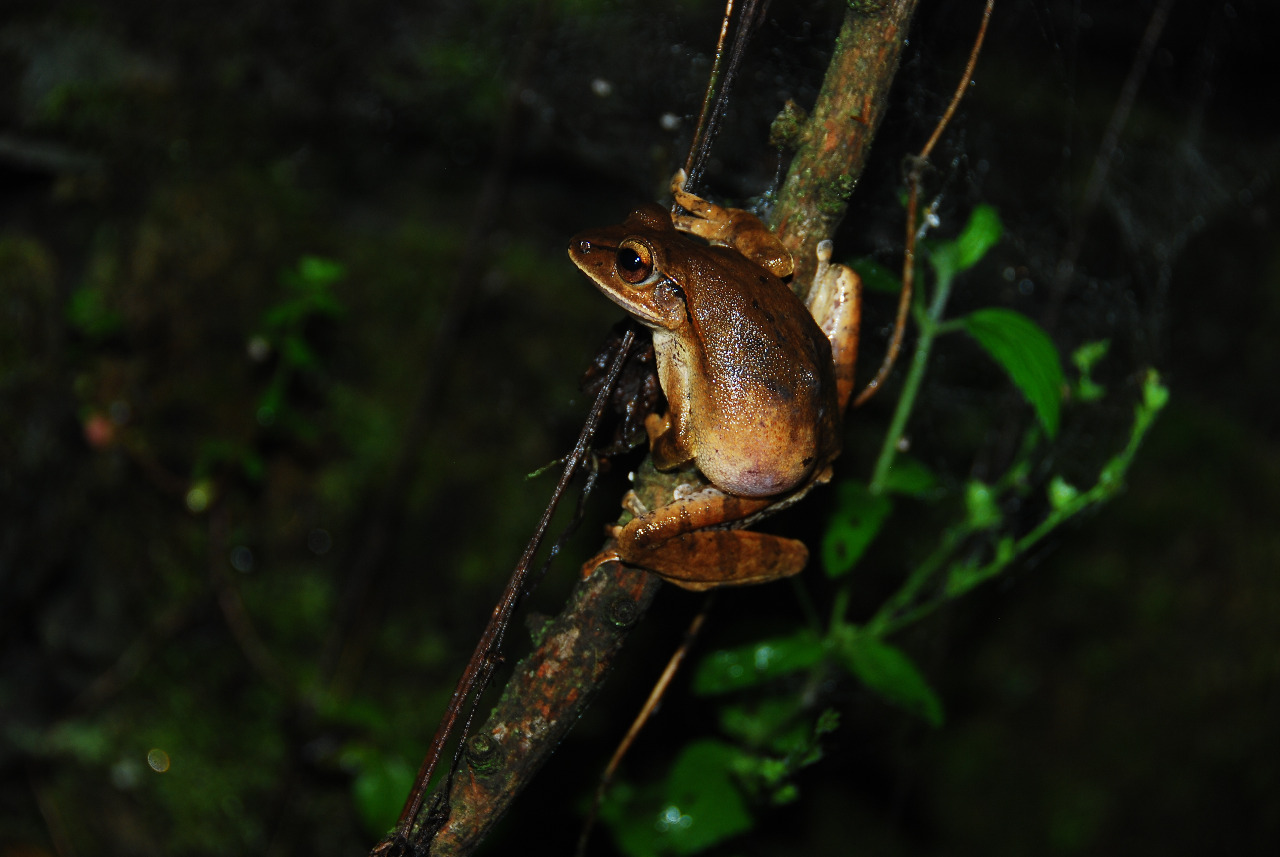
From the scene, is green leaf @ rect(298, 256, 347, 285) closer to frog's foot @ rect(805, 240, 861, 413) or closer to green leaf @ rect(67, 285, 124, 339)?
green leaf @ rect(67, 285, 124, 339)

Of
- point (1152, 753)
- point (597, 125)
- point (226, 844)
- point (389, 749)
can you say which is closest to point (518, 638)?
point (389, 749)

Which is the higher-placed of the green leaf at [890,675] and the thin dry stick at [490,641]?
the thin dry stick at [490,641]

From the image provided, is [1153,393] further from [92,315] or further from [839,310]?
[92,315]

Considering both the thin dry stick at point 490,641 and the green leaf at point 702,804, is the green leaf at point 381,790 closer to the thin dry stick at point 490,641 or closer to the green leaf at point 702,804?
the green leaf at point 702,804

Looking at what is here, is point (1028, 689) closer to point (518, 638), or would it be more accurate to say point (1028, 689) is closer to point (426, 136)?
point (518, 638)

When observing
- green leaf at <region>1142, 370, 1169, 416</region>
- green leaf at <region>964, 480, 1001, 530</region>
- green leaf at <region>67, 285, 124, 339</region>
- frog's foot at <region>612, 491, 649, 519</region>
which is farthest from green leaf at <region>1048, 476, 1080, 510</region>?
green leaf at <region>67, 285, 124, 339</region>

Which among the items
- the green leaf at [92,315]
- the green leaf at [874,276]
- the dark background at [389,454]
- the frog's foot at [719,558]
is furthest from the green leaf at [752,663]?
the green leaf at [92,315]
